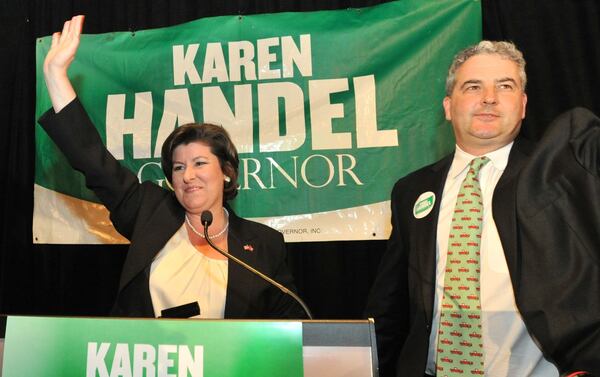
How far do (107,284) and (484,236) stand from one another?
78.9 inches

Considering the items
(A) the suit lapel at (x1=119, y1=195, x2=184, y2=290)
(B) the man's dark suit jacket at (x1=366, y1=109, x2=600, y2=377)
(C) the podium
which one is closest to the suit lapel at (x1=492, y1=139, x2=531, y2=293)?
(B) the man's dark suit jacket at (x1=366, y1=109, x2=600, y2=377)

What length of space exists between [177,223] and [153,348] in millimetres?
973

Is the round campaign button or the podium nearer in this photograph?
the podium

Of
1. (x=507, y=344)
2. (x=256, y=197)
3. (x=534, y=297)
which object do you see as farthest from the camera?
(x=256, y=197)

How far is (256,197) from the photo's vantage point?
265cm

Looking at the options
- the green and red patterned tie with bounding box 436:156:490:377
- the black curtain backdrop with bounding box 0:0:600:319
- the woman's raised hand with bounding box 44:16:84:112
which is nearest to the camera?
the green and red patterned tie with bounding box 436:156:490:377

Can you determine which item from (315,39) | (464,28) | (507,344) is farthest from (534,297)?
(315,39)

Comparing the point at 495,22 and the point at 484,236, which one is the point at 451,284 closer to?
the point at 484,236

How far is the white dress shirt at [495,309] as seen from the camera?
57.5 inches

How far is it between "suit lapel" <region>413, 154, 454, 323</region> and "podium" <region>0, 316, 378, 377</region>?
0.76m

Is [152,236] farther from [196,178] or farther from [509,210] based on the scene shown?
[509,210]

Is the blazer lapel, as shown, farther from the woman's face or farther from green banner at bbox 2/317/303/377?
green banner at bbox 2/317/303/377

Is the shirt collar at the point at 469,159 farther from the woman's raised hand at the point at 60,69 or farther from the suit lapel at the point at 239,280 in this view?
the woman's raised hand at the point at 60,69

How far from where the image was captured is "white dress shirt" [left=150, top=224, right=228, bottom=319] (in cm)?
172
